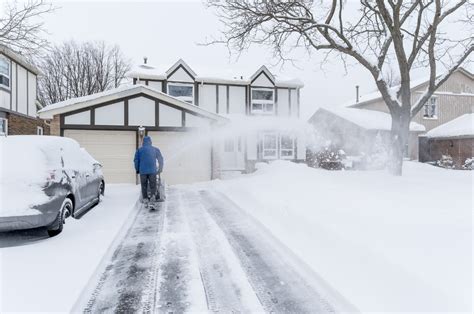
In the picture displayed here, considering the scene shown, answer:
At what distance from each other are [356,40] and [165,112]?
9.47 metres

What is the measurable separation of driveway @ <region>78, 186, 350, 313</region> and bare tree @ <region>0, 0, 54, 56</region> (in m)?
10.5

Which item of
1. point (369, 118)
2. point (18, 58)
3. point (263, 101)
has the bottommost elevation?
point (369, 118)

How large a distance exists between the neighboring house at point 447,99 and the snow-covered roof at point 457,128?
0.61m

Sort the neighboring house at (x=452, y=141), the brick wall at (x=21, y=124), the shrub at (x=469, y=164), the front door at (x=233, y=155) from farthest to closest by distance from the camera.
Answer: the neighboring house at (x=452, y=141)
the shrub at (x=469, y=164)
the front door at (x=233, y=155)
the brick wall at (x=21, y=124)

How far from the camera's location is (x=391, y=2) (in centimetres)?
1145

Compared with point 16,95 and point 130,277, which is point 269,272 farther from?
point 16,95

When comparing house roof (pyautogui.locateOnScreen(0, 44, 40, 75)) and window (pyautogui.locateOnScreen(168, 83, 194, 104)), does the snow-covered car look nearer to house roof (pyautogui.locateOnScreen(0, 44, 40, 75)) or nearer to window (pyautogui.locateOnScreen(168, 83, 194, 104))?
house roof (pyautogui.locateOnScreen(0, 44, 40, 75))

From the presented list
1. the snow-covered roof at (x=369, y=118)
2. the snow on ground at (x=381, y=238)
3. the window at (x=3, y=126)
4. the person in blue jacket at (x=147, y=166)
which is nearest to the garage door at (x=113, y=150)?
the person in blue jacket at (x=147, y=166)

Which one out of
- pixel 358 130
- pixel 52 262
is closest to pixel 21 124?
pixel 52 262

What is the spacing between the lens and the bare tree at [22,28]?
12157mm

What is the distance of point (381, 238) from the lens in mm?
4344

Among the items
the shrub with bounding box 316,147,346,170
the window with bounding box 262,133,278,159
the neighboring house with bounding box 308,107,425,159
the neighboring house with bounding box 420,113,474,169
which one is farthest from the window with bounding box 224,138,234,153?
the neighboring house with bounding box 420,113,474,169

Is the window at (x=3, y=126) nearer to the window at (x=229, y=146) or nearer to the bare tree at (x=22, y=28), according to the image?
the bare tree at (x=22, y=28)

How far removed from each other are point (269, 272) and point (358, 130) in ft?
70.9
